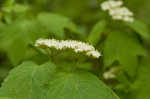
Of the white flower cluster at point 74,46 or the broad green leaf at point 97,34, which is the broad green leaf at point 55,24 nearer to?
the broad green leaf at point 97,34

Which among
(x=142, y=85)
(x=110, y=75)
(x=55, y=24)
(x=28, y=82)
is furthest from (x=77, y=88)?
(x=55, y=24)

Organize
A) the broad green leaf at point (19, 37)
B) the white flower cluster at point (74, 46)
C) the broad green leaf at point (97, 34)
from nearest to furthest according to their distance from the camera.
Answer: the white flower cluster at point (74, 46)
the broad green leaf at point (97, 34)
the broad green leaf at point (19, 37)

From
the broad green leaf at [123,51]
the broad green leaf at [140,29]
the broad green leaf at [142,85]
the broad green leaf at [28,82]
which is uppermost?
the broad green leaf at [140,29]

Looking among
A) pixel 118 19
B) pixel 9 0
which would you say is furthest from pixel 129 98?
pixel 9 0

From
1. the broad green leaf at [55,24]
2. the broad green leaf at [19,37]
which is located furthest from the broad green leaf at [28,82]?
the broad green leaf at [55,24]

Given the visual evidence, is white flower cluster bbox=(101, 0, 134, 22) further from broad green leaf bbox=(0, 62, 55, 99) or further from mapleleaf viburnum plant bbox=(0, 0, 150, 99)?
broad green leaf bbox=(0, 62, 55, 99)

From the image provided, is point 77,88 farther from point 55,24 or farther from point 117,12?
point 55,24

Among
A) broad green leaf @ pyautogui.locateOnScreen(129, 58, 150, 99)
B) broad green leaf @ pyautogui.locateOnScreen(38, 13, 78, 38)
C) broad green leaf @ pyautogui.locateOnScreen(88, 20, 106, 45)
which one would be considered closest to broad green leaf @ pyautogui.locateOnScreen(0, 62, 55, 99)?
broad green leaf @ pyautogui.locateOnScreen(88, 20, 106, 45)
